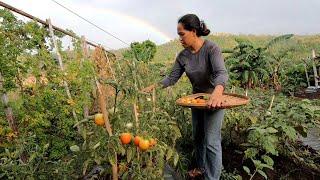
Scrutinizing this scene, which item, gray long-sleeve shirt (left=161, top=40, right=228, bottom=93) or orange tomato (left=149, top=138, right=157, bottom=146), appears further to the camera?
gray long-sleeve shirt (left=161, top=40, right=228, bottom=93)

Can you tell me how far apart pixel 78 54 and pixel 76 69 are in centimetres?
72

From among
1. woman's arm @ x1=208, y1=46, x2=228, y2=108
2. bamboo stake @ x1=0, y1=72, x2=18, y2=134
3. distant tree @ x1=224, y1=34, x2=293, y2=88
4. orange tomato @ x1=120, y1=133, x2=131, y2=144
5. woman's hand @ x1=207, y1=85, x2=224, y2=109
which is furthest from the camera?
distant tree @ x1=224, y1=34, x2=293, y2=88

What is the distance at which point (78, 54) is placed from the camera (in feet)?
18.9

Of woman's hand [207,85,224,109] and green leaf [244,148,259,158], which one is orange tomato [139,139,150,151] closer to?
woman's hand [207,85,224,109]

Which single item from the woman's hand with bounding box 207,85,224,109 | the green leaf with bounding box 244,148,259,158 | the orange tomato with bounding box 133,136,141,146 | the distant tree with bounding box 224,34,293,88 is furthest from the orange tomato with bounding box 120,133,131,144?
the distant tree with bounding box 224,34,293,88

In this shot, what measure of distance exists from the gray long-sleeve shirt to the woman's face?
13 cm

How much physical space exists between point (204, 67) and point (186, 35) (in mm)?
347

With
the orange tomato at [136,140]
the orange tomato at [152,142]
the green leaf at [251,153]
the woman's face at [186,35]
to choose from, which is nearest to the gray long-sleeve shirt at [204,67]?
the woman's face at [186,35]

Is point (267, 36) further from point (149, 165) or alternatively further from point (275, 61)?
point (149, 165)

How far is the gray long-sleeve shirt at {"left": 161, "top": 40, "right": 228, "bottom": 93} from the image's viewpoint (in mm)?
3650

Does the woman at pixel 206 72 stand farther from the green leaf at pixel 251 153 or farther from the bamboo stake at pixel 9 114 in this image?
the bamboo stake at pixel 9 114

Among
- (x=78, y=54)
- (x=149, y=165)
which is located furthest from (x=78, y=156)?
(x=78, y=54)

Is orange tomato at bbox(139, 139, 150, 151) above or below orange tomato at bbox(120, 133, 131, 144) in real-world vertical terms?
below

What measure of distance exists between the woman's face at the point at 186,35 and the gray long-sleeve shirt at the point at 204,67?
0.42 ft
